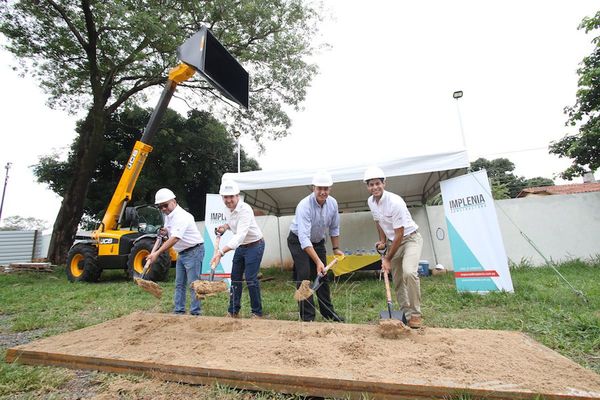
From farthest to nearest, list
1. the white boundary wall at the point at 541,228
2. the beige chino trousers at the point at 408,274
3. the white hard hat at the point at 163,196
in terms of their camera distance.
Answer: the white boundary wall at the point at 541,228
the white hard hat at the point at 163,196
the beige chino trousers at the point at 408,274

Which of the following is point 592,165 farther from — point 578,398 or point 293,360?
point 293,360

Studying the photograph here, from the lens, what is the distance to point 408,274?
302 centimetres

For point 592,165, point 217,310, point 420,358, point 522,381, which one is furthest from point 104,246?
point 592,165

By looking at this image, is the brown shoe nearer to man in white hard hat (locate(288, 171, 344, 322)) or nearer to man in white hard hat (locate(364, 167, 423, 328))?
man in white hard hat (locate(364, 167, 423, 328))

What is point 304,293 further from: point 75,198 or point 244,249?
point 75,198

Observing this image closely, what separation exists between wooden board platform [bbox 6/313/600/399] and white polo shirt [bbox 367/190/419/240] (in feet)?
3.18

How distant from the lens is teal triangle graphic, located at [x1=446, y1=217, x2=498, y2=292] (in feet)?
15.0

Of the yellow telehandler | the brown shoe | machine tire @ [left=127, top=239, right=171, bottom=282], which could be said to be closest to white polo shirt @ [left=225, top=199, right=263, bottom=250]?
the brown shoe

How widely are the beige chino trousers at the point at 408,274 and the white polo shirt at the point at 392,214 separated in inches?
4.9

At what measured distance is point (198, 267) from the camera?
378 centimetres

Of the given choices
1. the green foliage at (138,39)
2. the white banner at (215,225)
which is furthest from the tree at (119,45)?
the white banner at (215,225)

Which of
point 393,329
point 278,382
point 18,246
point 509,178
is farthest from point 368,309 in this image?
point 509,178

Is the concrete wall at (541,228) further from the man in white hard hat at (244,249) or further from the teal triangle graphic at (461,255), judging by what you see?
the man in white hard hat at (244,249)

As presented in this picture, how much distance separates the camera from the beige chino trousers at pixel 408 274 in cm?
303
